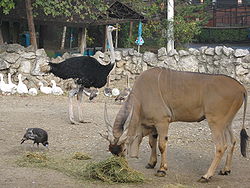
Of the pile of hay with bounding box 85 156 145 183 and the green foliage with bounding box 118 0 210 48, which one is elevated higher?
the green foliage with bounding box 118 0 210 48

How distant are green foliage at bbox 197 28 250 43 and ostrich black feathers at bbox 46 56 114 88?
65.9ft

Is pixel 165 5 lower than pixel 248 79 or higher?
higher

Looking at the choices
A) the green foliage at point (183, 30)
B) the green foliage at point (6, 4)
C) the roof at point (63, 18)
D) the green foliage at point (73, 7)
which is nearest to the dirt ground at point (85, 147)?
the green foliage at point (6, 4)

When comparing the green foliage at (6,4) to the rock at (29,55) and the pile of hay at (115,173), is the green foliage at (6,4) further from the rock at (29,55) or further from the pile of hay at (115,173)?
the pile of hay at (115,173)

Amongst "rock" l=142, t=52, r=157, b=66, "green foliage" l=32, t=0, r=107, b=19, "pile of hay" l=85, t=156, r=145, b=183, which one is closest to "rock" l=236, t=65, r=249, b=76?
"rock" l=142, t=52, r=157, b=66

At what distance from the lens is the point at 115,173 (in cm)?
628

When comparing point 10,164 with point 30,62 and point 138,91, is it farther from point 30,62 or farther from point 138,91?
point 30,62

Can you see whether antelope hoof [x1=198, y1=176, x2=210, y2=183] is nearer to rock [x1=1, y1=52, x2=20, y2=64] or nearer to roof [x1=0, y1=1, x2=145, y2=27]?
rock [x1=1, y1=52, x2=20, y2=64]

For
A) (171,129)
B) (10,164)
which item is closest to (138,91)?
(10,164)

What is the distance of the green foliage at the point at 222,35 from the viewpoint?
29.9 m

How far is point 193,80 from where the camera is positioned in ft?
22.6

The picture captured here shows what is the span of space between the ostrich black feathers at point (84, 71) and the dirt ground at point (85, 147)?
853 millimetres

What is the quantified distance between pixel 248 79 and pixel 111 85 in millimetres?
4811

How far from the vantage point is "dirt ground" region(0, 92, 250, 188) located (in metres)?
6.35
